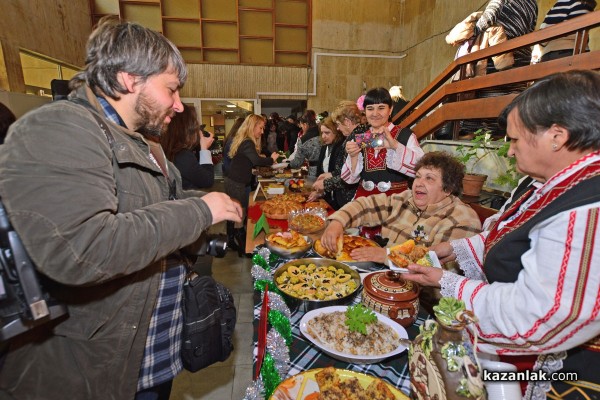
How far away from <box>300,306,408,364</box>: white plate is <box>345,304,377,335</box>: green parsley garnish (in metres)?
0.09

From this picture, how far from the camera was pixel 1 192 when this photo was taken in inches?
26.9

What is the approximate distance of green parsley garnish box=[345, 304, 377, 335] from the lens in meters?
1.09

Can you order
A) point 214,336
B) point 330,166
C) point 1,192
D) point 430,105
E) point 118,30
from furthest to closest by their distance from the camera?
point 430,105, point 330,166, point 214,336, point 118,30, point 1,192

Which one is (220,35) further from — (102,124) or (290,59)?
(102,124)

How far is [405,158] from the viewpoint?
7.82 ft

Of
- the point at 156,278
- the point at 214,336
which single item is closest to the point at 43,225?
the point at 156,278

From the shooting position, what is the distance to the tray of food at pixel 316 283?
1346 millimetres

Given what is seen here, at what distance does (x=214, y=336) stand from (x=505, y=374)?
964mm

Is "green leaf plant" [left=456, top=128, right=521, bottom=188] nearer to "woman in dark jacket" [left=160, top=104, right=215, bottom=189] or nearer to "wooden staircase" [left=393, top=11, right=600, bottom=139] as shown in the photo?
"wooden staircase" [left=393, top=11, right=600, bottom=139]

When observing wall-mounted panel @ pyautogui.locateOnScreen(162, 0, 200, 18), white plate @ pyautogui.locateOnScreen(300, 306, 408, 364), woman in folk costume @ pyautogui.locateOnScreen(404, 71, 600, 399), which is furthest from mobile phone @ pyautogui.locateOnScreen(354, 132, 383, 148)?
wall-mounted panel @ pyautogui.locateOnScreen(162, 0, 200, 18)

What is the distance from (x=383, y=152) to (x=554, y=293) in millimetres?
1867

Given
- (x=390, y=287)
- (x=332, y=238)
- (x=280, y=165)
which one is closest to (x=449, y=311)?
(x=390, y=287)

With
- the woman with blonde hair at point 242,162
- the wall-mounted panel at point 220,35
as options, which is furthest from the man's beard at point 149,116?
the wall-mounted panel at point 220,35

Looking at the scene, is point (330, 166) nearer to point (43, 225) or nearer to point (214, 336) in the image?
point (214, 336)
